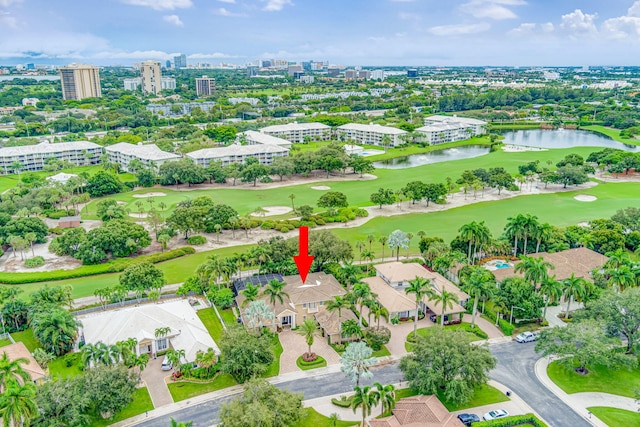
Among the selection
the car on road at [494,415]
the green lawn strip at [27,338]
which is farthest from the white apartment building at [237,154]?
the car on road at [494,415]

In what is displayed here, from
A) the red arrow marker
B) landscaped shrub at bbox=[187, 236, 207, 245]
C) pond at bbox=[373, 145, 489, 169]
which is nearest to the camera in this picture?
the red arrow marker

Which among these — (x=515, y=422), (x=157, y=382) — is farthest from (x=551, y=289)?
(x=157, y=382)

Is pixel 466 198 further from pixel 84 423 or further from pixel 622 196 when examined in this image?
pixel 84 423

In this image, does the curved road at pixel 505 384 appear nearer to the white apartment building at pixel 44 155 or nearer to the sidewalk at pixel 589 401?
the sidewalk at pixel 589 401

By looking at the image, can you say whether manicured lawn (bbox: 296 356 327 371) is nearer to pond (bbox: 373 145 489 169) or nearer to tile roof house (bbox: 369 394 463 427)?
tile roof house (bbox: 369 394 463 427)

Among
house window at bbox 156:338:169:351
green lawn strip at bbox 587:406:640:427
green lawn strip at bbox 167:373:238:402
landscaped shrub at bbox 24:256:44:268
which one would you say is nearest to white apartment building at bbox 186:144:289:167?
landscaped shrub at bbox 24:256:44:268

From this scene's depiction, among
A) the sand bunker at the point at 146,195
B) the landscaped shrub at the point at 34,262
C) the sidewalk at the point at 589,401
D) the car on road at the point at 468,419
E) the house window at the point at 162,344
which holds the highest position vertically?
the sand bunker at the point at 146,195

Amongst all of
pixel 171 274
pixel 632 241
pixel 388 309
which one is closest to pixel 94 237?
pixel 171 274
